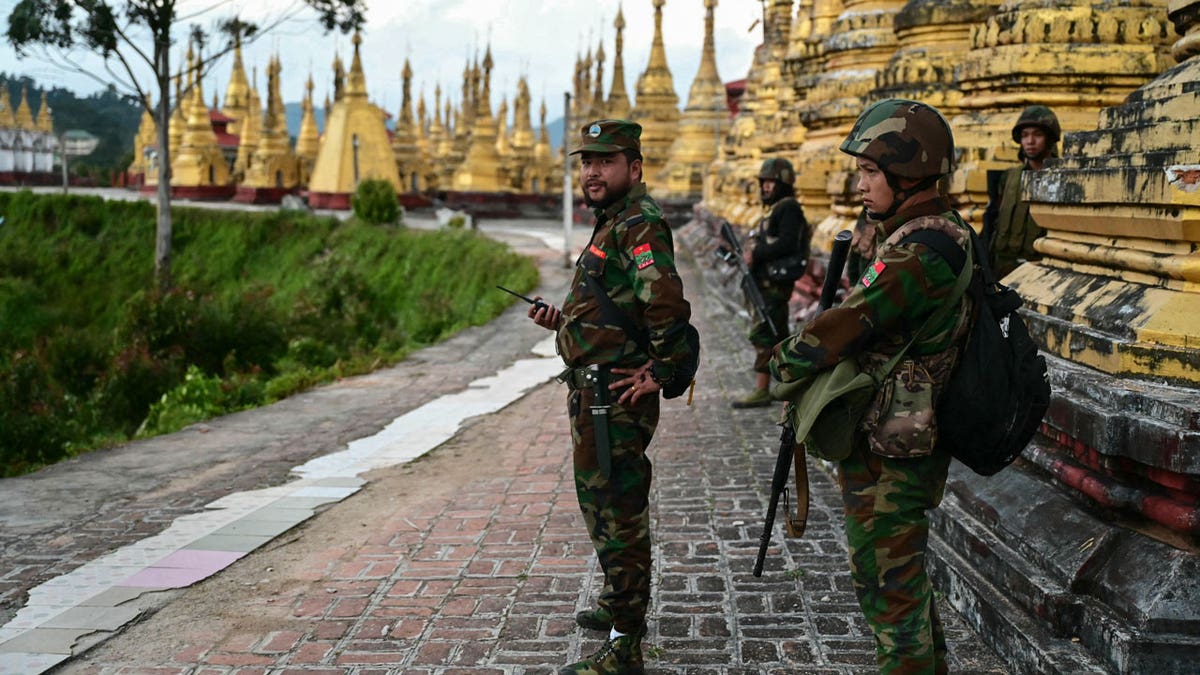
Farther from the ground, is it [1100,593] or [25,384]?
[1100,593]

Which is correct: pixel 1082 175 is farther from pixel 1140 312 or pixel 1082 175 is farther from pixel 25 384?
pixel 25 384

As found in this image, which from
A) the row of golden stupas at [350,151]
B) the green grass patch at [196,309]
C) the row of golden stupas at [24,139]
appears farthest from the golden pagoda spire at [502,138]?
the row of golden stupas at [24,139]

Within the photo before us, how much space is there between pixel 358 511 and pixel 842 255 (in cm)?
343

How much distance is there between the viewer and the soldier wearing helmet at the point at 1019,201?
5938 millimetres

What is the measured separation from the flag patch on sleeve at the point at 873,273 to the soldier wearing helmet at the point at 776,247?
4856 mm

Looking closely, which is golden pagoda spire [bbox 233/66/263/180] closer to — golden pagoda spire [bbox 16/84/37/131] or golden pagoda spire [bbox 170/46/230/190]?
golden pagoda spire [bbox 170/46/230/190]

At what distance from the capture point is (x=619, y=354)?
13.2ft

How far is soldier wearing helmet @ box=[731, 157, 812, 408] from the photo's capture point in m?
8.16

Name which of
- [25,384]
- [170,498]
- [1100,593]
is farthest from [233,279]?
[1100,593]

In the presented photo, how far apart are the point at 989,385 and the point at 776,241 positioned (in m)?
5.05

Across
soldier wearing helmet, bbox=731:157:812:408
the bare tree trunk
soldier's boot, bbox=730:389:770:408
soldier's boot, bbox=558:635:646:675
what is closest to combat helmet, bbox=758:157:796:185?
soldier wearing helmet, bbox=731:157:812:408

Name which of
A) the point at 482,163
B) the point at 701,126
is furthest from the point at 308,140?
the point at 701,126

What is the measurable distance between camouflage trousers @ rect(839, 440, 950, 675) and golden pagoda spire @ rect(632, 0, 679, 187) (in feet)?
98.8

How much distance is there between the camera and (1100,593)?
11.8 ft
